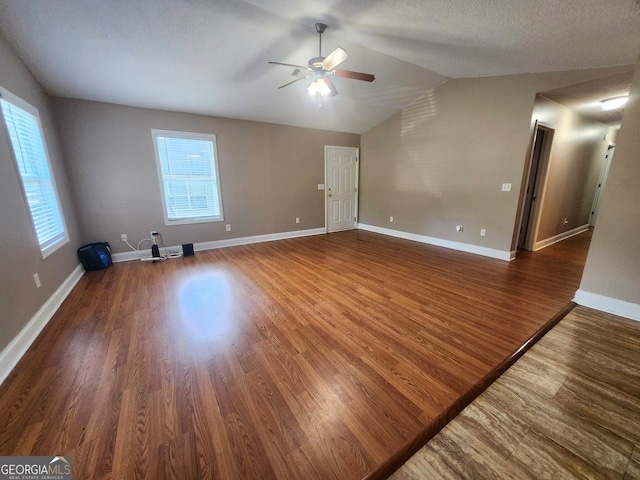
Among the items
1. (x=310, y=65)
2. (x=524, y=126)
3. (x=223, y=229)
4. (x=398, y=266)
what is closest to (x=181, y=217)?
(x=223, y=229)

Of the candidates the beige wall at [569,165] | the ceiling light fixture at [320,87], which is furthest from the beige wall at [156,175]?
the beige wall at [569,165]

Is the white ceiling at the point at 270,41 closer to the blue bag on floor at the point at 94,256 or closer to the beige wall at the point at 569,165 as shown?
the beige wall at the point at 569,165

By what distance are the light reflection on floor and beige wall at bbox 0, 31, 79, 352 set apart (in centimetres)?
112

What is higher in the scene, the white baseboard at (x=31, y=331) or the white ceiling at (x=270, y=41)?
the white ceiling at (x=270, y=41)

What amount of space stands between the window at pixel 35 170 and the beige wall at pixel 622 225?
18.1ft

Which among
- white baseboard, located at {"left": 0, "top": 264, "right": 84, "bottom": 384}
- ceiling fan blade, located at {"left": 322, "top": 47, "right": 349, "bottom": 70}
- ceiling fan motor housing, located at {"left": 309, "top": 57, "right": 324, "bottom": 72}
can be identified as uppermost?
ceiling fan motor housing, located at {"left": 309, "top": 57, "right": 324, "bottom": 72}

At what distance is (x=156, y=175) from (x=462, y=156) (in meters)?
5.20

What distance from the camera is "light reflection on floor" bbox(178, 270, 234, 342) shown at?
2188 millimetres

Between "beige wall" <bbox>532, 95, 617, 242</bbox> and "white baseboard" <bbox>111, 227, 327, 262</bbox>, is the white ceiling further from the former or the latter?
"white baseboard" <bbox>111, 227, 327, 262</bbox>

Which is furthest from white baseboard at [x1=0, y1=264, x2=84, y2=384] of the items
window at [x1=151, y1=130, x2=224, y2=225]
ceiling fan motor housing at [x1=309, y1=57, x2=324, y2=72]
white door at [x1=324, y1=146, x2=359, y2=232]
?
white door at [x1=324, y1=146, x2=359, y2=232]

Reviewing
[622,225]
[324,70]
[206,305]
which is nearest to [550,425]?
[622,225]

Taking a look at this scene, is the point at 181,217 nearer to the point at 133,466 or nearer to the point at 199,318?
the point at 199,318

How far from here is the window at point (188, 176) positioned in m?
4.12

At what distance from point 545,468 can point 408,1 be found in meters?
3.17
